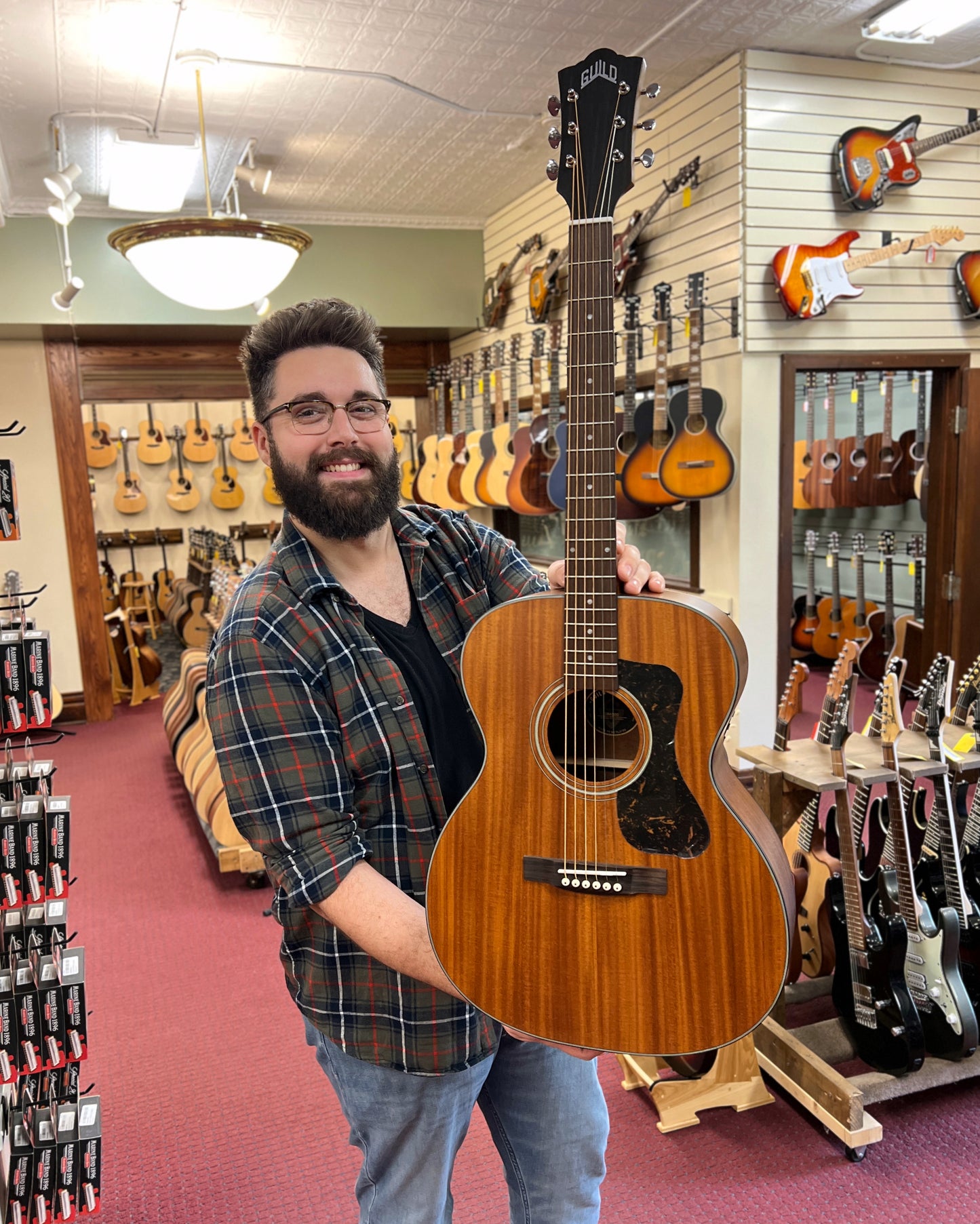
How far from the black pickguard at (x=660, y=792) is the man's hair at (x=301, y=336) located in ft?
1.94

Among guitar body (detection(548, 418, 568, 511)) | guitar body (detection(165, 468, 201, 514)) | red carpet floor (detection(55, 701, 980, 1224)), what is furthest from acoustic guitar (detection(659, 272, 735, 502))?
guitar body (detection(165, 468, 201, 514))

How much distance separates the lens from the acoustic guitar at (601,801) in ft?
3.52

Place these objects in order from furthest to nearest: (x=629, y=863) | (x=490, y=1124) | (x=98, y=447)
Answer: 1. (x=98, y=447)
2. (x=490, y=1124)
3. (x=629, y=863)

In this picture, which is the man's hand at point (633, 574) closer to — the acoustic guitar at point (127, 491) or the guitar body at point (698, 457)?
the guitar body at point (698, 457)

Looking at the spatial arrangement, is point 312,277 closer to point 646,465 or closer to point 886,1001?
point 646,465

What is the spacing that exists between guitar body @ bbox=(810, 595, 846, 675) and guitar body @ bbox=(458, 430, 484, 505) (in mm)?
2532

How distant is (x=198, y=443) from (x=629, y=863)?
8.05 meters

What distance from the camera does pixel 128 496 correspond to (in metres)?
8.25

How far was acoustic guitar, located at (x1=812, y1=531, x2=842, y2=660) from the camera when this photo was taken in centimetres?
628

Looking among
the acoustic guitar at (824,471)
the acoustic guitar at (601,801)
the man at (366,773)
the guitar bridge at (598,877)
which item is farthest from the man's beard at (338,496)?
the acoustic guitar at (824,471)

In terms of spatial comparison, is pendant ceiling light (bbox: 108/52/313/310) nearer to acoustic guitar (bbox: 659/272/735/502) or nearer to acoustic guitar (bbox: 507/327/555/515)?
acoustic guitar (bbox: 659/272/735/502)

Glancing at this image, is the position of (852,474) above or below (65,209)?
below

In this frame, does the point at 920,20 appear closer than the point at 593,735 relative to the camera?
No

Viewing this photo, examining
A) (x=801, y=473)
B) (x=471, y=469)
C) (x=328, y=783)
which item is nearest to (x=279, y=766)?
(x=328, y=783)
